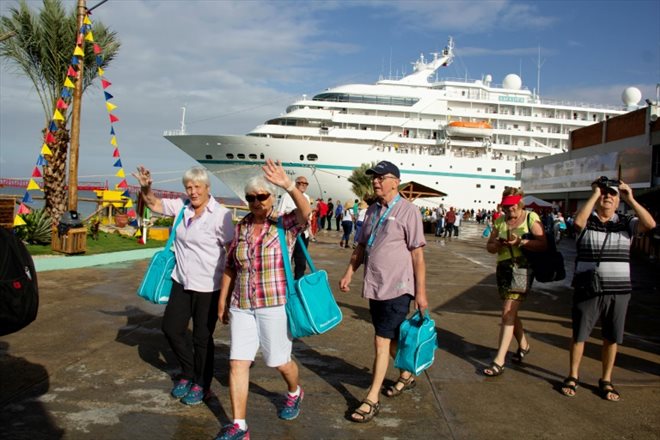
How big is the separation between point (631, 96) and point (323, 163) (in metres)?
26.9

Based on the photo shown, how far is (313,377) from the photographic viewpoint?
420 cm

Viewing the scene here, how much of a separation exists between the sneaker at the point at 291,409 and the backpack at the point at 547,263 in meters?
2.26

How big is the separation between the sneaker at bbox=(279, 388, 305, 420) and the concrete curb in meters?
6.72

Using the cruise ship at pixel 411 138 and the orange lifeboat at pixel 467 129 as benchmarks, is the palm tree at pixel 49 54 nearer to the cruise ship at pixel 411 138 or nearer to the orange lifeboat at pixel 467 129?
the cruise ship at pixel 411 138

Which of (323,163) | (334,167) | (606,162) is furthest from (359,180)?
(606,162)

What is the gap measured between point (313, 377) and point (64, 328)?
265 centimetres

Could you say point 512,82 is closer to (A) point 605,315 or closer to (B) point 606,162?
(B) point 606,162

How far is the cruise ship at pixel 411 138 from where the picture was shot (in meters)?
42.2

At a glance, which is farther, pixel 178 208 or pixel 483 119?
pixel 483 119

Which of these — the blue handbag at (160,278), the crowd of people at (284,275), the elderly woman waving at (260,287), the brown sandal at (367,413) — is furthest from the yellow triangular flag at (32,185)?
the brown sandal at (367,413)

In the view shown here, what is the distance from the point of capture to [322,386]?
4.01 metres

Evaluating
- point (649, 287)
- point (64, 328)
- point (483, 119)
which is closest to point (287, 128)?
point (483, 119)

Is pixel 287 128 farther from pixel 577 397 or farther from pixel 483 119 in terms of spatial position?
pixel 577 397

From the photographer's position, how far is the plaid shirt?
314 centimetres
